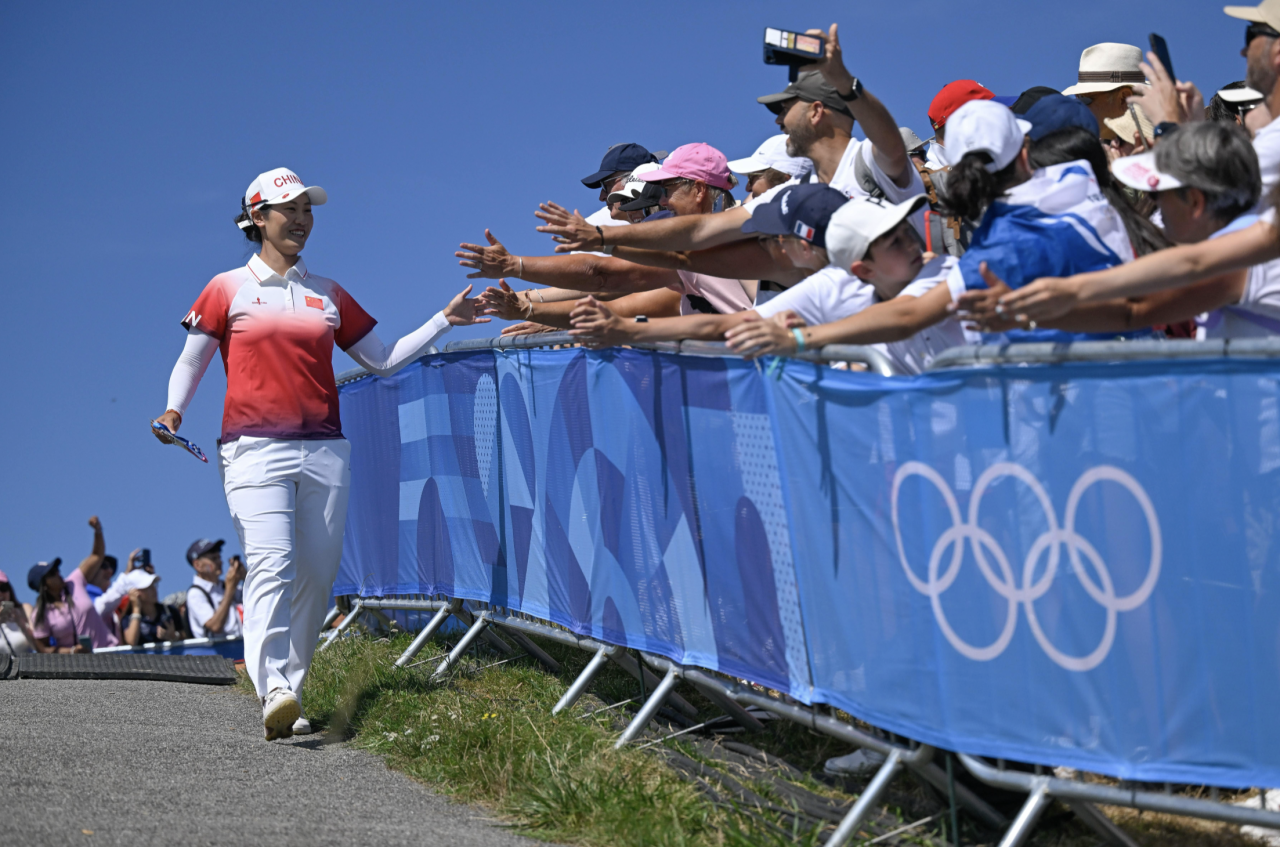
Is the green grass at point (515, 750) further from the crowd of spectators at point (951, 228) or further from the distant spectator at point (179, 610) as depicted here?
the distant spectator at point (179, 610)

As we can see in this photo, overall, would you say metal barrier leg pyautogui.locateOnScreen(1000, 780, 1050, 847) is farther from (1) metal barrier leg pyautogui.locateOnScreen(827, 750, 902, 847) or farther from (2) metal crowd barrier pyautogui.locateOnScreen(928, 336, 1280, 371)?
(2) metal crowd barrier pyautogui.locateOnScreen(928, 336, 1280, 371)

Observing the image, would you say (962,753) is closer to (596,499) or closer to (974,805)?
(974,805)

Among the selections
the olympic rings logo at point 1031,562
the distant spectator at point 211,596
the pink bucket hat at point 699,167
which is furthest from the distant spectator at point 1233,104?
Result: the distant spectator at point 211,596

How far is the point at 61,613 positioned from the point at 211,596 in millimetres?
1794

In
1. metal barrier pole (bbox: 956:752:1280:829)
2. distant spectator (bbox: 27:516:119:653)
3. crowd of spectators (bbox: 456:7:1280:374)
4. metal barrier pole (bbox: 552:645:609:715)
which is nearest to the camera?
metal barrier pole (bbox: 956:752:1280:829)

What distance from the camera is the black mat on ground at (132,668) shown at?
8.56 meters

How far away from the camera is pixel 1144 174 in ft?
12.4

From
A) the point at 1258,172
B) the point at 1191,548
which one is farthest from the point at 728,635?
the point at 1258,172

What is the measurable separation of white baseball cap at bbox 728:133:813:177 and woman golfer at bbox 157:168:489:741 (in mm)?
1486

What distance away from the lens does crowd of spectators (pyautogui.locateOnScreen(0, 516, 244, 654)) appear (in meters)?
12.8

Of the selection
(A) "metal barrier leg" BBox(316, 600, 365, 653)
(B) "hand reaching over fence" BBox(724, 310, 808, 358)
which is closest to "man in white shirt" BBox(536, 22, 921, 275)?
(B) "hand reaching over fence" BBox(724, 310, 808, 358)

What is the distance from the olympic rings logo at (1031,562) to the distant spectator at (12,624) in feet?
30.8

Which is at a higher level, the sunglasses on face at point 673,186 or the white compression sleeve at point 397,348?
the sunglasses on face at point 673,186

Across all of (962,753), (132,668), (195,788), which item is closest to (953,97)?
(962,753)
